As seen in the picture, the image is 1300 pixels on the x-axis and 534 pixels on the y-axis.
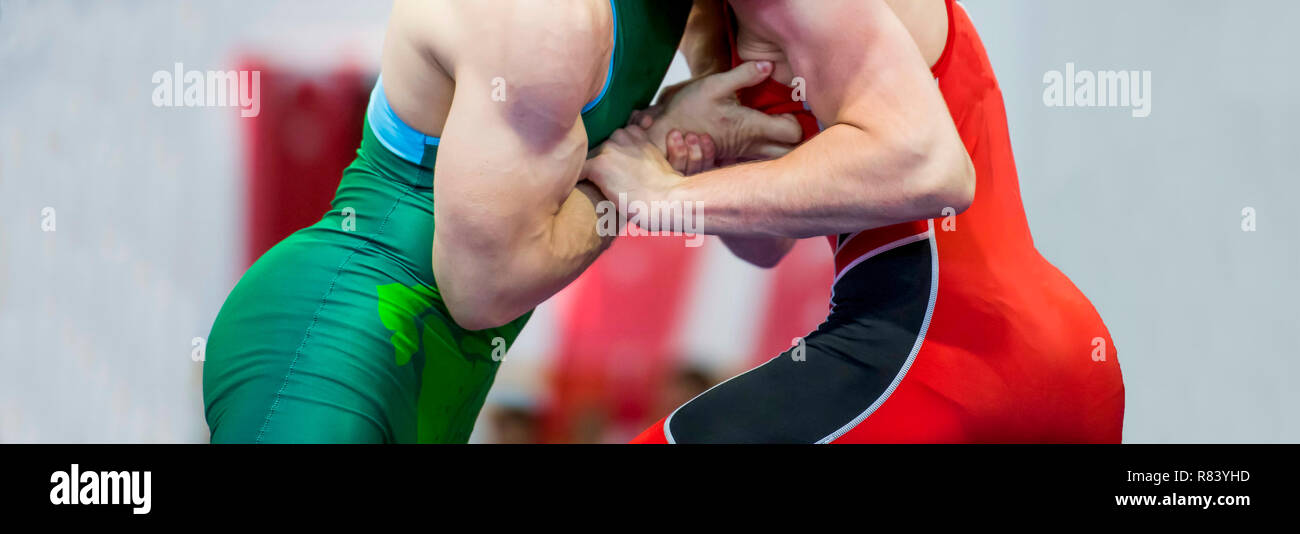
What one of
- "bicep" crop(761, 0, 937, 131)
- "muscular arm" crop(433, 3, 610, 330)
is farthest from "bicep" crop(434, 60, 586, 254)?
"bicep" crop(761, 0, 937, 131)

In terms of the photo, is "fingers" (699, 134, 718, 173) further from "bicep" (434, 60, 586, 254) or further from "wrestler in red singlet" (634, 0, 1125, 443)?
"bicep" (434, 60, 586, 254)

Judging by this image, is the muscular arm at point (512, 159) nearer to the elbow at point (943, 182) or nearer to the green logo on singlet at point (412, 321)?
the green logo on singlet at point (412, 321)

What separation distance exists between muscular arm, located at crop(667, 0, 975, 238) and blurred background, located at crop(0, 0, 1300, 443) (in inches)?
42.8

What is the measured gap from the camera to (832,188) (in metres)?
0.92

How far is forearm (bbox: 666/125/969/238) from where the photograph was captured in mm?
889

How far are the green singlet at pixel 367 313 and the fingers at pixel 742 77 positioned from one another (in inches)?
3.0

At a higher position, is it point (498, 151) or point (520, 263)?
point (498, 151)

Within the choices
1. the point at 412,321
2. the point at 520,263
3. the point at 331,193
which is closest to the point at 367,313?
the point at 412,321

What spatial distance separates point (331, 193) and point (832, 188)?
1.52 metres

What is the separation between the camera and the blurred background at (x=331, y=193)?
1846 mm

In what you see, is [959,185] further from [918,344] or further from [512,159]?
[512,159]

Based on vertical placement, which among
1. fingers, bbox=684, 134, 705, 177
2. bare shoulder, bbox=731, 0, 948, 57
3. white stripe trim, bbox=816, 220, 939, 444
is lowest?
white stripe trim, bbox=816, 220, 939, 444
